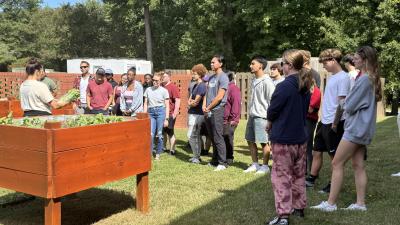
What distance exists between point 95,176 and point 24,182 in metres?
0.71

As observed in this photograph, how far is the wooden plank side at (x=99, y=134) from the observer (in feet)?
15.3

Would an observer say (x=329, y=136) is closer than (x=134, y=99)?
Yes

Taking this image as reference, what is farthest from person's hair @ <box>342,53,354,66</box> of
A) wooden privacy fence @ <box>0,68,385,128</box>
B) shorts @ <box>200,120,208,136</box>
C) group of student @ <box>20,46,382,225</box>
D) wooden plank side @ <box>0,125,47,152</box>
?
wooden privacy fence @ <box>0,68,385,128</box>

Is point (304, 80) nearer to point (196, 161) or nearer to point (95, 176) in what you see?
point (95, 176)

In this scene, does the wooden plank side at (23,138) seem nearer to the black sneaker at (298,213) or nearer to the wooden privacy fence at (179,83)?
the black sneaker at (298,213)

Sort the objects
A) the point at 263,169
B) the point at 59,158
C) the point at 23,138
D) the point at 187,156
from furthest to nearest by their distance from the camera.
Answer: the point at 187,156 → the point at 263,169 → the point at 23,138 → the point at 59,158

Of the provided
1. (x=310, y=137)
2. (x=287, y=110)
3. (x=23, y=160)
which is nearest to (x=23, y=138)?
(x=23, y=160)

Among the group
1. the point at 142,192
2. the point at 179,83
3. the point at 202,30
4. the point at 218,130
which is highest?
the point at 202,30

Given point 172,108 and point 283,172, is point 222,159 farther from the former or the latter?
point 283,172

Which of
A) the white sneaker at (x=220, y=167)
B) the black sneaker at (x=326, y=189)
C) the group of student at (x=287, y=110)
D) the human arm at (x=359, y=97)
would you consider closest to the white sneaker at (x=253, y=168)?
the group of student at (x=287, y=110)

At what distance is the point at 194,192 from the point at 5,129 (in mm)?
2893

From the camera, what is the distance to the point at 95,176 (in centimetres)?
508

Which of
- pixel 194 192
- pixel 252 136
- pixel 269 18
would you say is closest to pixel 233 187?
pixel 194 192

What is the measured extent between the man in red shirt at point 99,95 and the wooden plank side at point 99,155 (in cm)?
405
